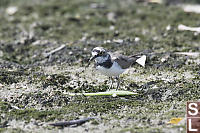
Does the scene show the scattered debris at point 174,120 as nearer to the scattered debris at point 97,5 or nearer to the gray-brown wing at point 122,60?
the gray-brown wing at point 122,60

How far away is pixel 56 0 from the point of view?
13055 mm

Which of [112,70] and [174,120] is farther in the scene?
[112,70]

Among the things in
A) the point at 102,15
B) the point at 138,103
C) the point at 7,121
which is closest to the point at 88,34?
the point at 102,15

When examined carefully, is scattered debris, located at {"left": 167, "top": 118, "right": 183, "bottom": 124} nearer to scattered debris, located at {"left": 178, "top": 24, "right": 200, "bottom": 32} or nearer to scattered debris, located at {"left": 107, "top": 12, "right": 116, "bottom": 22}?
scattered debris, located at {"left": 178, "top": 24, "right": 200, "bottom": 32}

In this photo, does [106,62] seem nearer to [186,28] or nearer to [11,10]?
[186,28]

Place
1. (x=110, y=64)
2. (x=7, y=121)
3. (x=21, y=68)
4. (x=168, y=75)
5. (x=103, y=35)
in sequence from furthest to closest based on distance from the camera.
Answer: (x=103, y=35)
(x=21, y=68)
(x=168, y=75)
(x=110, y=64)
(x=7, y=121)

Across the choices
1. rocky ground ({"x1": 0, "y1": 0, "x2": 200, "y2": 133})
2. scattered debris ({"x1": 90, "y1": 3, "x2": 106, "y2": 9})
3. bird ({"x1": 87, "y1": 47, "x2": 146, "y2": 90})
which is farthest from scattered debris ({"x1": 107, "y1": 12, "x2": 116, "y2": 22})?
bird ({"x1": 87, "y1": 47, "x2": 146, "y2": 90})

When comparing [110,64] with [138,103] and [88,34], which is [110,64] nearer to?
[138,103]

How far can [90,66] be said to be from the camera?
834 cm

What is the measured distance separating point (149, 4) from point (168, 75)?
4.94 meters

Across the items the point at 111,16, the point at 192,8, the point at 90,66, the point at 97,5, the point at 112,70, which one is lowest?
the point at 112,70

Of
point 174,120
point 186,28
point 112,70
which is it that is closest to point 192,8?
point 186,28

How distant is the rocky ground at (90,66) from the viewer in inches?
236

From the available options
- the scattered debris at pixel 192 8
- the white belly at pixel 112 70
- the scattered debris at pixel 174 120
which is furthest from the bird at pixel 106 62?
the scattered debris at pixel 192 8
